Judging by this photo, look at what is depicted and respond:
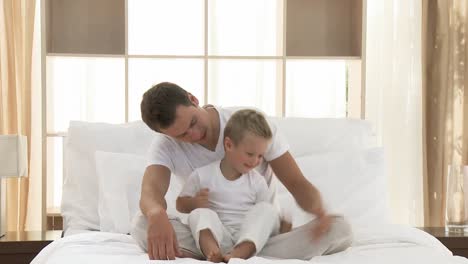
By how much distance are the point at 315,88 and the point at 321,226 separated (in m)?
1.60

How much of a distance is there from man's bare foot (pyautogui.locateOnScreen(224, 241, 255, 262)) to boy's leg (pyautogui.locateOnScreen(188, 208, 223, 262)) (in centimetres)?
3

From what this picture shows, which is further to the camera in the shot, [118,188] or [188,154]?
[118,188]

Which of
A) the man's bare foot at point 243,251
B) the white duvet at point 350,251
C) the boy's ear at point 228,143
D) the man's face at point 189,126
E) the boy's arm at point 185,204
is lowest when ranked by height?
the white duvet at point 350,251

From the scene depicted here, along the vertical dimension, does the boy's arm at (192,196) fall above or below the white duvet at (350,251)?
above

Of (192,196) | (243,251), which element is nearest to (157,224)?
(192,196)

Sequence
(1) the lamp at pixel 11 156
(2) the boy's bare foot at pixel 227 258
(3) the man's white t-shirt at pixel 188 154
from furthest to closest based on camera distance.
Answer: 1. (1) the lamp at pixel 11 156
2. (3) the man's white t-shirt at pixel 188 154
3. (2) the boy's bare foot at pixel 227 258

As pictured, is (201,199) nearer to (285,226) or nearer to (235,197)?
(235,197)

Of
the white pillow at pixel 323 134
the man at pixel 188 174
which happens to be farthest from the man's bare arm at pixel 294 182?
the white pillow at pixel 323 134

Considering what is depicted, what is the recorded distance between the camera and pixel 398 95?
397 centimetres

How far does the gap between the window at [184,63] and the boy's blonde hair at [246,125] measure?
1331 mm

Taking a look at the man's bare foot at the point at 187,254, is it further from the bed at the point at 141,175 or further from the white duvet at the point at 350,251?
the bed at the point at 141,175

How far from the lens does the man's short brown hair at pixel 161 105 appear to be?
7.12 feet

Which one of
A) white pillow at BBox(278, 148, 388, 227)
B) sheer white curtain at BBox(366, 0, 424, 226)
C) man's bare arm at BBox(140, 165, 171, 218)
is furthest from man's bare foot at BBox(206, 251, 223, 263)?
sheer white curtain at BBox(366, 0, 424, 226)

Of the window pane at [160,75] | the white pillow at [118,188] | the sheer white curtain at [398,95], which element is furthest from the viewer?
the sheer white curtain at [398,95]
